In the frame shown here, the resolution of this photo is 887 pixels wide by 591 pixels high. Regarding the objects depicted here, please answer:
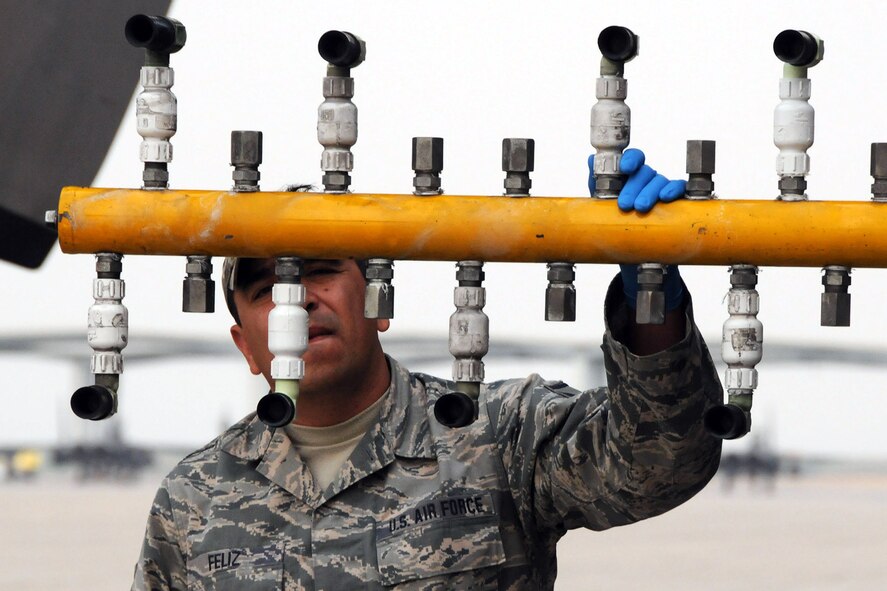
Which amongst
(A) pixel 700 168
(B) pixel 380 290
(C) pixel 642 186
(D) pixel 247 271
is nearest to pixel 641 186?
(C) pixel 642 186

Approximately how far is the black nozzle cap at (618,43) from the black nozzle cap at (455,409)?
2.40 feet

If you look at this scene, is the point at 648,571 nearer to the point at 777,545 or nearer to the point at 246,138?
the point at 777,545

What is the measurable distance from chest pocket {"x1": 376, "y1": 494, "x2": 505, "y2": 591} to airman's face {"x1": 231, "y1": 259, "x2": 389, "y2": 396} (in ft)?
1.37

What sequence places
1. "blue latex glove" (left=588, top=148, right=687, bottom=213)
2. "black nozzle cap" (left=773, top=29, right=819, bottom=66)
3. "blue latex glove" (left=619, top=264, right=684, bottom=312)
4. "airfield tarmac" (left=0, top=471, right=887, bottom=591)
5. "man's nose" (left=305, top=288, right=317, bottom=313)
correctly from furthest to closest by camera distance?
"airfield tarmac" (left=0, top=471, right=887, bottom=591) < "man's nose" (left=305, top=288, right=317, bottom=313) < "blue latex glove" (left=619, top=264, right=684, bottom=312) < "blue latex glove" (left=588, top=148, right=687, bottom=213) < "black nozzle cap" (left=773, top=29, right=819, bottom=66)

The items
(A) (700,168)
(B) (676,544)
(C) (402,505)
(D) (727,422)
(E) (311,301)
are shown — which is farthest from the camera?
(B) (676,544)

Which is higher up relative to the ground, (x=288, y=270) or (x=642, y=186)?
(x=642, y=186)

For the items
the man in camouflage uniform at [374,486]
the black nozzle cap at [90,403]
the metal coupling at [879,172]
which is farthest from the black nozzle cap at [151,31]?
the metal coupling at [879,172]

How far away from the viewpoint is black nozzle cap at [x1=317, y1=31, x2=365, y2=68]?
11.4ft

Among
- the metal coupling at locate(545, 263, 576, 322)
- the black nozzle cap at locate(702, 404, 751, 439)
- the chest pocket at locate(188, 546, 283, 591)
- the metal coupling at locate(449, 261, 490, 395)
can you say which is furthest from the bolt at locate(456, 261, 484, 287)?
the chest pocket at locate(188, 546, 283, 591)

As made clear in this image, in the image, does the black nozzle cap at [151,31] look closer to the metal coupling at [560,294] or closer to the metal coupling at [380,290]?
the metal coupling at [380,290]

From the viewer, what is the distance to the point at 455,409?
134 inches

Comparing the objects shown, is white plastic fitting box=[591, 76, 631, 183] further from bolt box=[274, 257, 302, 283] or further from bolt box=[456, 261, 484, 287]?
bolt box=[274, 257, 302, 283]

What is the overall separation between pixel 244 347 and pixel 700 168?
5.59ft

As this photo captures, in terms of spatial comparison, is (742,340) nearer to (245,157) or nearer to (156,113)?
(245,157)
